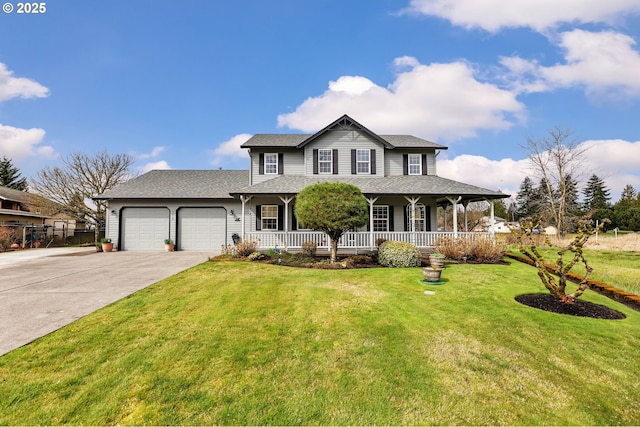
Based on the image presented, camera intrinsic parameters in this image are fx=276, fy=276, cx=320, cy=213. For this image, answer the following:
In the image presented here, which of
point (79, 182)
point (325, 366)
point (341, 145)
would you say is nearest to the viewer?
point (325, 366)

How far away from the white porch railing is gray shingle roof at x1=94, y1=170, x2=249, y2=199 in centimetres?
439

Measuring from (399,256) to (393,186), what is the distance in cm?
528

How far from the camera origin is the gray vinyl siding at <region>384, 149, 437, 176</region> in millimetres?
17094

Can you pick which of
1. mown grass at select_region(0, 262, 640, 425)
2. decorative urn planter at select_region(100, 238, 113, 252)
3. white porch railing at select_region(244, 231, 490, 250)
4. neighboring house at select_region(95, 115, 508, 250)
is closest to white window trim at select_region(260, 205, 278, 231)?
neighboring house at select_region(95, 115, 508, 250)

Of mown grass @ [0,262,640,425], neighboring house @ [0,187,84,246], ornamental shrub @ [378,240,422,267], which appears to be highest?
neighboring house @ [0,187,84,246]

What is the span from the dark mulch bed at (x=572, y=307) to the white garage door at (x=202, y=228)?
1537 centimetres

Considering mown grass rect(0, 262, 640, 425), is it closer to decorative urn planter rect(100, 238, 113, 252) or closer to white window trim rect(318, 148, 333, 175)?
white window trim rect(318, 148, 333, 175)

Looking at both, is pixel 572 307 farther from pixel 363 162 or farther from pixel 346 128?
pixel 346 128

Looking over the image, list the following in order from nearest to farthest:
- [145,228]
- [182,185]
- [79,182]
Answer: [145,228], [182,185], [79,182]

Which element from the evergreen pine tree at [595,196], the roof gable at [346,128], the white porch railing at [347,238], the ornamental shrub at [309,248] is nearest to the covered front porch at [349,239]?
the white porch railing at [347,238]

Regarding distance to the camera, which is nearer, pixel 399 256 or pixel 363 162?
pixel 399 256

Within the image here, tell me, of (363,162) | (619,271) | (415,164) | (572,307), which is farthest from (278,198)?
(619,271)

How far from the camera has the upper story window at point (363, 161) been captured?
16469 mm

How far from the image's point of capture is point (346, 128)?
16.3m
